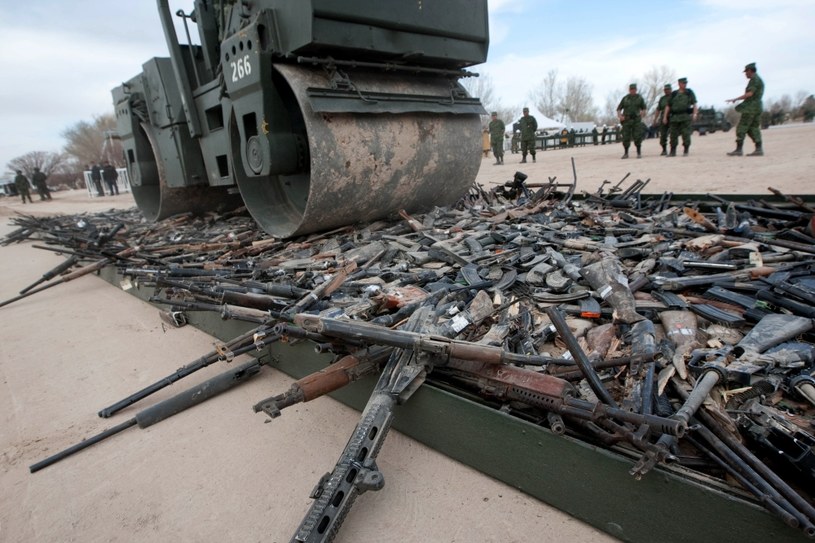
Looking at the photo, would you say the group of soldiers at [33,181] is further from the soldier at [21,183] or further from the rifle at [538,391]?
the rifle at [538,391]

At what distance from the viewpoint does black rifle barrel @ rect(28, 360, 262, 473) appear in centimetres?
237

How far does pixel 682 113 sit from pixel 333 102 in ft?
32.7

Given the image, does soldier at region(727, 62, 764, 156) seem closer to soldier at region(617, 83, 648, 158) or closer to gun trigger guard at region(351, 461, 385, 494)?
soldier at region(617, 83, 648, 158)

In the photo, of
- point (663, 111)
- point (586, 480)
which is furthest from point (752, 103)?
point (586, 480)

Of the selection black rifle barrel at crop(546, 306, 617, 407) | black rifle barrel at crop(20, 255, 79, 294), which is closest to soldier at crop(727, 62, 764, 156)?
black rifle barrel at crop(546, 306, 617, 407)

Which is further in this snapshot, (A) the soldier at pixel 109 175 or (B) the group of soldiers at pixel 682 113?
(A) the soldier at pixel 109 175

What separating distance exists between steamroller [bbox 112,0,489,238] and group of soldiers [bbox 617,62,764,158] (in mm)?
7471

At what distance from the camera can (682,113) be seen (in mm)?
10578

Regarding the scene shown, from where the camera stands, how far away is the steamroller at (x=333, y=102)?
159 inches

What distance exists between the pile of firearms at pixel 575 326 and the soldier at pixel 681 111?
7007 mm

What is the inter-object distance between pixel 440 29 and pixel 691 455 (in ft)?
15.0

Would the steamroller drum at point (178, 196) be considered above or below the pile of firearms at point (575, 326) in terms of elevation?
above

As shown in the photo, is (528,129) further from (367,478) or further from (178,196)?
(367,478)

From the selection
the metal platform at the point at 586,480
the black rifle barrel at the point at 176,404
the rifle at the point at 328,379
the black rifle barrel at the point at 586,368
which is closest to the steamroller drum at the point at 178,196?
the black rifle barrel at the point at 176,404
